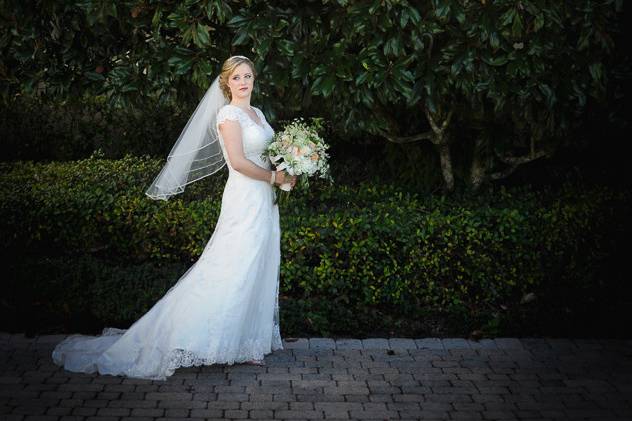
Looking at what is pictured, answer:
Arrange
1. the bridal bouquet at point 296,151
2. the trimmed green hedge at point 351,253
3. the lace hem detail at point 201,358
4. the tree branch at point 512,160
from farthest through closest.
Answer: the tree branch at point 512,160, the trimmed green hedge at point 351,253, the bridal bouquet at point 296,151, the lace hem detail at point 201,358

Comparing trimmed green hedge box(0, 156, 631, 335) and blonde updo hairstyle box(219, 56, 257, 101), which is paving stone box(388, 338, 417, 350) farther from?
blonde updo hairstyle box(219, 56, 257, 101)

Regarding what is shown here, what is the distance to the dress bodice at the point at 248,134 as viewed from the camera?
5879mm

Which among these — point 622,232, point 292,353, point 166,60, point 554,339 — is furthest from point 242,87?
point 622,232

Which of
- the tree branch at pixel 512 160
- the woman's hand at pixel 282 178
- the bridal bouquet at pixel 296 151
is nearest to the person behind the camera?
the bridal bouquet at pixel 296 151

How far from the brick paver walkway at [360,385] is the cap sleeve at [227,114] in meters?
1.62

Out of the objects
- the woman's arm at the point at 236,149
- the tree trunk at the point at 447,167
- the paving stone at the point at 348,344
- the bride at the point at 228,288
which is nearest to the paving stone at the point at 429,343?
the paving stone at the point at 348,344

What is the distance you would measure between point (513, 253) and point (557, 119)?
3.51 feet

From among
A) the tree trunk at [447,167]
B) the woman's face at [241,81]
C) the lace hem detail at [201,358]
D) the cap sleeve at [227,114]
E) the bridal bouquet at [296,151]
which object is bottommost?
the lace hem detail at [201,358]

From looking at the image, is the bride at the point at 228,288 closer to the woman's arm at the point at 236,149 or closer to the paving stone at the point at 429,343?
the woman's arm at the point at 236,149

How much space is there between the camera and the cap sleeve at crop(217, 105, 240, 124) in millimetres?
5855

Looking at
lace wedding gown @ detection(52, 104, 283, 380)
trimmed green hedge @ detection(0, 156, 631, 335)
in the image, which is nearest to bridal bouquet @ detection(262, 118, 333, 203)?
lace wedding gown @ detection(52, 104, 283, 380)

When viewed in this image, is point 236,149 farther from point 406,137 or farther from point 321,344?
point 406,137

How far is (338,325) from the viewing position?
21.9 ft

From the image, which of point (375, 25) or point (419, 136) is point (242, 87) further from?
point (419, 136)
